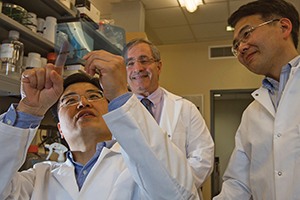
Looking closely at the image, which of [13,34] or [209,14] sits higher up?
[209,14]

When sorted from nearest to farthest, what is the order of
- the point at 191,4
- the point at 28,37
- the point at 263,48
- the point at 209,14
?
the point at 263,48 < the point at 28,37 < the point at 191,4 < the point at 209,14

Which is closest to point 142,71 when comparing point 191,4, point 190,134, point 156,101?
point 156,101

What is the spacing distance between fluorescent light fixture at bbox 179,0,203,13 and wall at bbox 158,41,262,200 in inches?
43.8

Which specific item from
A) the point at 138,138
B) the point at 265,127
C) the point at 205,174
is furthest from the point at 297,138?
the point at 138,138

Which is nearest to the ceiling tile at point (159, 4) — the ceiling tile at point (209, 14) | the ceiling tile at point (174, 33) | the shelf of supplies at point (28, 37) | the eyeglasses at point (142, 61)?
the ceiling tile at point (209, 14)

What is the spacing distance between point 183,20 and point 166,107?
2.24 metres

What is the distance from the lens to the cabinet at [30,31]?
4.67ft

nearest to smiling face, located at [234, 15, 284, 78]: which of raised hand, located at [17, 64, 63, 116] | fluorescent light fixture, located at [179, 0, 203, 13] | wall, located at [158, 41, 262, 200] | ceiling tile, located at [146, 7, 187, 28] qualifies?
raised hand, located at [17, 64, 63, 116]

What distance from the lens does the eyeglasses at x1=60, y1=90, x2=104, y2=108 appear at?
4.25ft

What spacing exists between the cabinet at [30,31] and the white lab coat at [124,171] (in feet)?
1.62

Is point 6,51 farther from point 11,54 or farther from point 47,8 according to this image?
point 47,8

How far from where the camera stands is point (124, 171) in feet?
3.51

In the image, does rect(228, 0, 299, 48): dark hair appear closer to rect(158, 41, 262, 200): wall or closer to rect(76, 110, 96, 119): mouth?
rect(76, 110, 96, 119): mouth

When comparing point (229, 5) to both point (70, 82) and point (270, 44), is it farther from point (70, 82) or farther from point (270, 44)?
point (70, 82)
